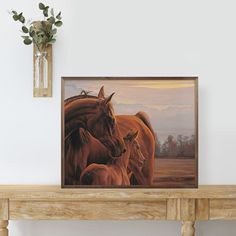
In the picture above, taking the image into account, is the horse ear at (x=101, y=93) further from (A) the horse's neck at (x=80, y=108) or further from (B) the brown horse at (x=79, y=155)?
(B) the brown horse at (x=79, y=155)

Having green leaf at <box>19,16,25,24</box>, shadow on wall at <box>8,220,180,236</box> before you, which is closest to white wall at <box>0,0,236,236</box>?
shadow on wall at <box>8,220,180,236</box>

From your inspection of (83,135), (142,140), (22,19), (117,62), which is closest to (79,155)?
(83,135)

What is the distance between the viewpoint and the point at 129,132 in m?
2.82

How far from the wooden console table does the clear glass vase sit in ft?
2.21

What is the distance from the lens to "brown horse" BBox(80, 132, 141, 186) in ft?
9.16

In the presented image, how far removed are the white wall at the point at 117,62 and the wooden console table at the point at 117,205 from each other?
0.35m

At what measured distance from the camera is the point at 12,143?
299cm

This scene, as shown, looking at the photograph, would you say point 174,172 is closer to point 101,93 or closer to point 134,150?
point 134,150

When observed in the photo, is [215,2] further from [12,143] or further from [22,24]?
[12,143]

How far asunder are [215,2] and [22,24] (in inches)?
46.4

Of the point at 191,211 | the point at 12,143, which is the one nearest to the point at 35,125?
the point at 12,143

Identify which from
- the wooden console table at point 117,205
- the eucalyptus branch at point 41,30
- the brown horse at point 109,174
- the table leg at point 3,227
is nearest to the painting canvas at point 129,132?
the brown horse at point 109,174

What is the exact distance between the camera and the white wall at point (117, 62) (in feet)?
9.81

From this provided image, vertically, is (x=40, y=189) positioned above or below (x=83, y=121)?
below
